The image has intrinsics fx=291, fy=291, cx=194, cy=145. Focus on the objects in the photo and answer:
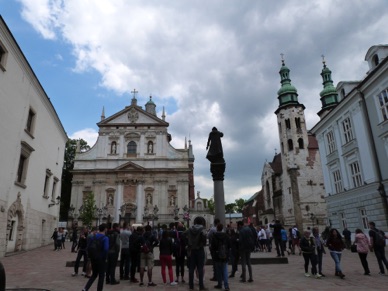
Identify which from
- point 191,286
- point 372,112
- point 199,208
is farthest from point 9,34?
point 199,208

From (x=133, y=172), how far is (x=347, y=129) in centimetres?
3176

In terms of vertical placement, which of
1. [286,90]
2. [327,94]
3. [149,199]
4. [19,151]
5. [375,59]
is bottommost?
[19,151]

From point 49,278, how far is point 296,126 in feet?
132

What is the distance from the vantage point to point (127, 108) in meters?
48.2

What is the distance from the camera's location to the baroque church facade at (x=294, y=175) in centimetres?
3847

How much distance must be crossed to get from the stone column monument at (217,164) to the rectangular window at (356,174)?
12082 millimetres

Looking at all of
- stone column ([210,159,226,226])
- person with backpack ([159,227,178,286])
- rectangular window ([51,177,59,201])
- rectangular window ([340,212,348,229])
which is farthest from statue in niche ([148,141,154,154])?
person with backpack ([159,227,178,286])

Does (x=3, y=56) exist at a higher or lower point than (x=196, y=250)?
higher

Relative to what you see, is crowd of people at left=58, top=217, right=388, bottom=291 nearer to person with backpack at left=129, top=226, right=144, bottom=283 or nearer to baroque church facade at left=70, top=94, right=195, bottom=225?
person with backpack at left=129, top=226, right=144, bottom=283

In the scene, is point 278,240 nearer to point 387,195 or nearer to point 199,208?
point 387,195

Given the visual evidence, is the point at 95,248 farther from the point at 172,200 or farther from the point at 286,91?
the point at 286,91

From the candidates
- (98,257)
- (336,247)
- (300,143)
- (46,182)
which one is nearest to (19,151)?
(46,182)

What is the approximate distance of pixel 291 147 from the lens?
140 feet

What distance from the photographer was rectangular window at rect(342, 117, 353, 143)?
20.6 meters
